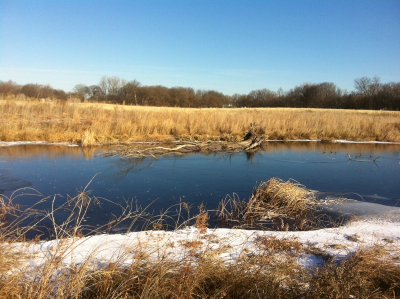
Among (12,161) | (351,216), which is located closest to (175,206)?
(351,216)

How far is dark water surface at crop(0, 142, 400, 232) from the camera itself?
5254 mm

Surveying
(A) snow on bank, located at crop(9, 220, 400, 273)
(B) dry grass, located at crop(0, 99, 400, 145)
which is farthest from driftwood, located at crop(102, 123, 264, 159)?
(A) snow on bank, located at crop(9, 220, 400, 273)

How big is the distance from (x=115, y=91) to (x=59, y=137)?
118ft

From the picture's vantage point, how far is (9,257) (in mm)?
2516

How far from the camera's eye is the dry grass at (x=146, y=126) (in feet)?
38.7

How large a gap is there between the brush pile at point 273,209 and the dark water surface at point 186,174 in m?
0.41

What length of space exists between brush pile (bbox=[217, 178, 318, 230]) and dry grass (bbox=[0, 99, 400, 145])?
7513mm

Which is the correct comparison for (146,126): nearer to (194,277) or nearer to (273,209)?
(273,209)

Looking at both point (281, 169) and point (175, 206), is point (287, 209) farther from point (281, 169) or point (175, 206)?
point (281, 169)

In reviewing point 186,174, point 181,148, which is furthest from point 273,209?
point 181,148

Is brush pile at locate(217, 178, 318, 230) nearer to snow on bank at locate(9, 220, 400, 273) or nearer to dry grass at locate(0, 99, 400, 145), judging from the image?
snow on bank at locate(9, 220, 400, 273)

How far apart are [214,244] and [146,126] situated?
10.6 meters

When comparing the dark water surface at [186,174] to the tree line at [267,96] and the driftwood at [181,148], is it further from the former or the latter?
the tree line at [267,96]

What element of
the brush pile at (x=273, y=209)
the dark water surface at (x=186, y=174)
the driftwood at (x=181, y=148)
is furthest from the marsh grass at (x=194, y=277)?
the driftwood at (x=181, y=148)
